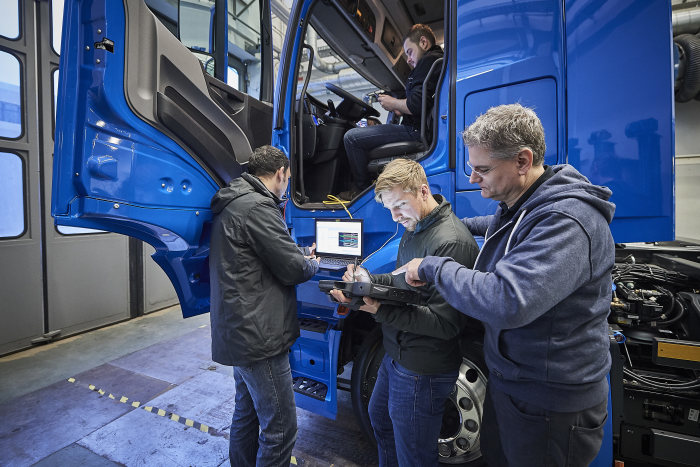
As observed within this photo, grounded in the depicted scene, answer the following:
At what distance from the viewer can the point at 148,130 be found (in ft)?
6.19

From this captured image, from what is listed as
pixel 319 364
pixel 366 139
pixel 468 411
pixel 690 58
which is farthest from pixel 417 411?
→ pixel 690 58

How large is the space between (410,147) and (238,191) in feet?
3.96

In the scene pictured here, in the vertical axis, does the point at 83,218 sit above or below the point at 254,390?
above

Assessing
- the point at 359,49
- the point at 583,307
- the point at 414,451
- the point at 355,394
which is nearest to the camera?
the point at 583,307

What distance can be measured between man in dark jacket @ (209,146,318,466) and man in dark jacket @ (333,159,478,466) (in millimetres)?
535

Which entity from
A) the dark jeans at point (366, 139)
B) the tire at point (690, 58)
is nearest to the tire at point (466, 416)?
the dark jeans at point (366, 139)

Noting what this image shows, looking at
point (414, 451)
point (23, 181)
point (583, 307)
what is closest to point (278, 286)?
point (414, 451)

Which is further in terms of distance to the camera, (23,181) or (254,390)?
(23,181)

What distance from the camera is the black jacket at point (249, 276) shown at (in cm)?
163

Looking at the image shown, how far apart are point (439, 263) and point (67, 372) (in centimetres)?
453

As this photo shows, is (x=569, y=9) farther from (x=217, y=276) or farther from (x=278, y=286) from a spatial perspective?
(x=217, y=276)

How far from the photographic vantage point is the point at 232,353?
5.35ft

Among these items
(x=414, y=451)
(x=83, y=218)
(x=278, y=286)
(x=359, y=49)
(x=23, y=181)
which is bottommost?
(x=414, y=451)

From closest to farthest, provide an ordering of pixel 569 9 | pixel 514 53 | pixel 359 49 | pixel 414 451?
1. pixel 414 451
2. pixel 569 9
3. pixel 514 53
4. pixel 359 49
